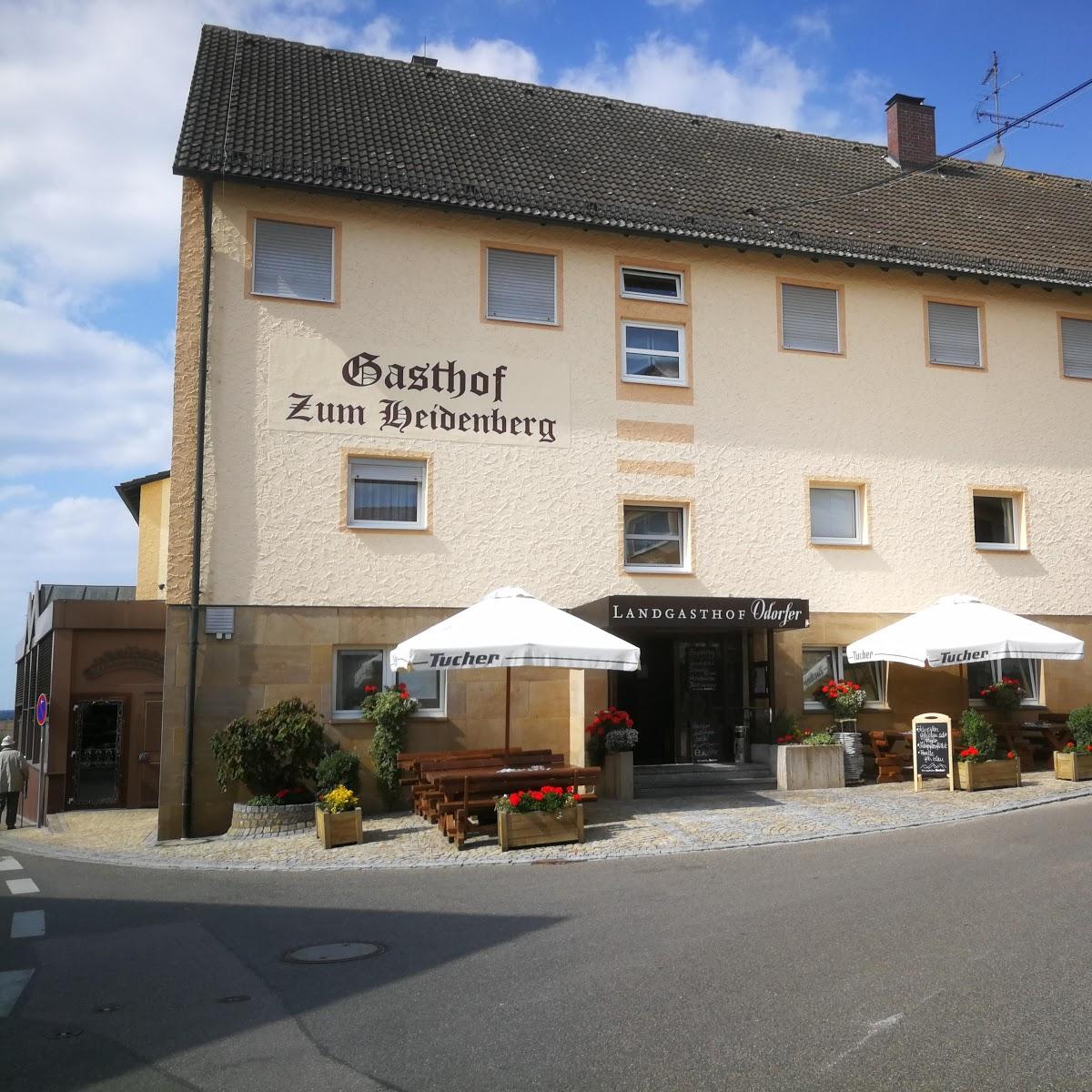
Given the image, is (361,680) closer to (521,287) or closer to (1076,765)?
(521,287)

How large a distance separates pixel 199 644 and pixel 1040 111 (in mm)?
12598

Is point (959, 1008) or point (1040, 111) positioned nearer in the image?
point (959, 1008)

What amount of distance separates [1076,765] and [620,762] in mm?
6759

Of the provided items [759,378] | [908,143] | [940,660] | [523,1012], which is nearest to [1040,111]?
[759,378]

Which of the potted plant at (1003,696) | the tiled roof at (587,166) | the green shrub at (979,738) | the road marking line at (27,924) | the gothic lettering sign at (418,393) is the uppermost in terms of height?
the tiled roof at (587,166)

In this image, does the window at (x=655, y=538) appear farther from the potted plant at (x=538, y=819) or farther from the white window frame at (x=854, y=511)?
the potted plant at (x=538, y=819)

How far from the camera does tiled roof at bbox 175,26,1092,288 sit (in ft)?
56.2

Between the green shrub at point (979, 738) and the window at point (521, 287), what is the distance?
28.3ft

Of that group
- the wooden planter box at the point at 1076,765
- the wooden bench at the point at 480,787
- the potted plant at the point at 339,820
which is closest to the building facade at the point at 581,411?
the wooden planter box at the point at 1076,765

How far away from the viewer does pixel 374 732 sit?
52.1ft

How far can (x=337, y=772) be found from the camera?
1454cm

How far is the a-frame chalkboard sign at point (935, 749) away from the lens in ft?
52.3

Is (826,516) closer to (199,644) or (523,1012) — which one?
(199,644)

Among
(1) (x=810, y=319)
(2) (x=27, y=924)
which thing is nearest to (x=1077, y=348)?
(1) (x=810, y=319)
